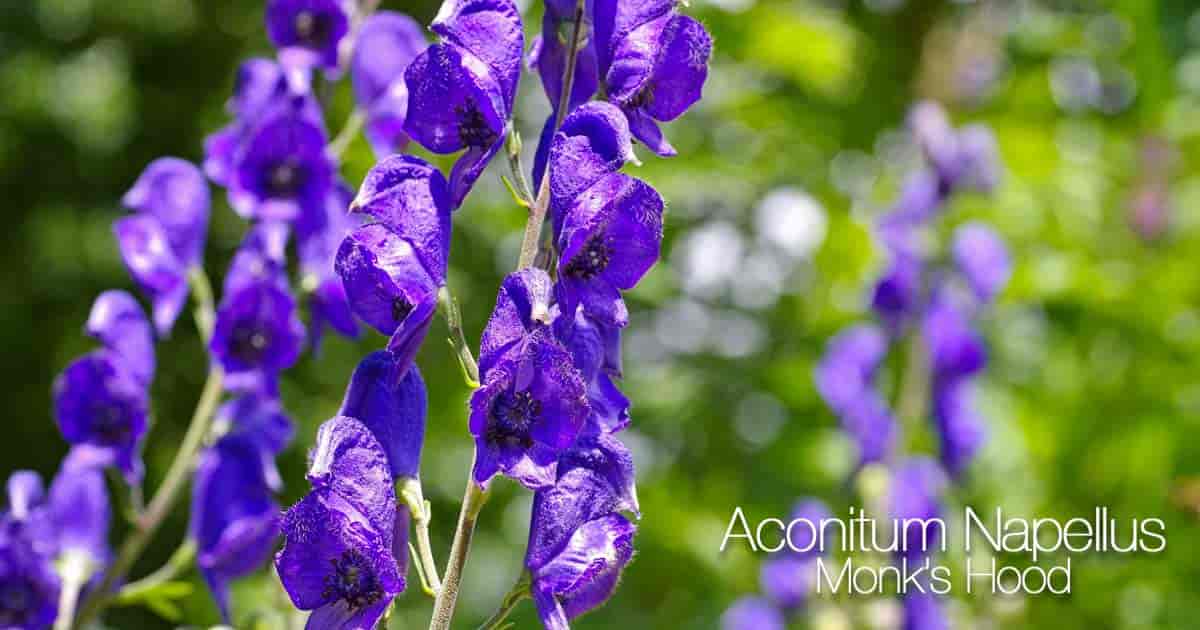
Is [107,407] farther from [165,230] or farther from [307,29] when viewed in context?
[307,29]

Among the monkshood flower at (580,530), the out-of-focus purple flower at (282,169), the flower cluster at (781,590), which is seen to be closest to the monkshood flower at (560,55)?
the monkshood flower at (580,530)

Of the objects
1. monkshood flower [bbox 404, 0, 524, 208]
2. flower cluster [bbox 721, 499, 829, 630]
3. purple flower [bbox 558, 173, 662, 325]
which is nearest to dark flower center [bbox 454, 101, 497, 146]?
monkshood flower [bbox 404, 0, 524, 208]

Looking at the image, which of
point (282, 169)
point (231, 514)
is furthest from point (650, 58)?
point (231, 514)

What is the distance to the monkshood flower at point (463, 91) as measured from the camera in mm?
983

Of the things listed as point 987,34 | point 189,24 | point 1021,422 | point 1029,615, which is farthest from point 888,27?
point 189,24

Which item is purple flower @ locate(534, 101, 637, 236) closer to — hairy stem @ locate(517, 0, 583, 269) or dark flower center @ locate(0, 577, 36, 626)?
hairy stem @ locate(517, 0, 583, 269)

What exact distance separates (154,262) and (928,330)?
150 cm

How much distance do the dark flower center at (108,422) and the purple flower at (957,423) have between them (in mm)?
1495

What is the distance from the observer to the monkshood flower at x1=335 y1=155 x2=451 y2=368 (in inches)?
37.3

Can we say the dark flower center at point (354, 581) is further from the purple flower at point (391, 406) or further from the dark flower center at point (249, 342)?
the dark flower center at point (249, 342)

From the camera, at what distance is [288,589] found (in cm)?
89

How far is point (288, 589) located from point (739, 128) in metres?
2.19

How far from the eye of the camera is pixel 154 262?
1.57 meters

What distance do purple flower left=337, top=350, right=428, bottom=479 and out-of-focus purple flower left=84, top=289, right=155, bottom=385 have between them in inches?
24.1
